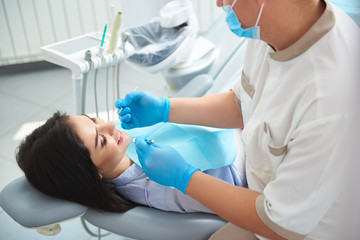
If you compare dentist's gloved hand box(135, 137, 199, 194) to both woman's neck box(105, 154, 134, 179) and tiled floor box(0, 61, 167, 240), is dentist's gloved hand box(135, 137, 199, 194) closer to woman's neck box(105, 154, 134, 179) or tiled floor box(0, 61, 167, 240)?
woman's neck box(105, 154, 134, 179)

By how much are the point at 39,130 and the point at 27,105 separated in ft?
6.05

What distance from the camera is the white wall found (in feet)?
11.0

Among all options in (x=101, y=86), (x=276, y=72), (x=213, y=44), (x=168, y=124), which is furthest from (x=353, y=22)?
(x=101, y=86)

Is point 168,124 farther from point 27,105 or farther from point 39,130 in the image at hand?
point 27,105

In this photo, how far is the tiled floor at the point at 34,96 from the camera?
280 cm

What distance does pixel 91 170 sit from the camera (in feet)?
4.59

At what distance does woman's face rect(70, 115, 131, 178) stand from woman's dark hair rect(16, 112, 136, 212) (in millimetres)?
34

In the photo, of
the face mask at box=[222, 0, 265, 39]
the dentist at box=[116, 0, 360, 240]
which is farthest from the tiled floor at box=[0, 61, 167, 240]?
the face mask at box=[222, 0, 265, 39]

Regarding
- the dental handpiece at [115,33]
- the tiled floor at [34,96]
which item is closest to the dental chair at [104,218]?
the dental handpiece at [115,33]

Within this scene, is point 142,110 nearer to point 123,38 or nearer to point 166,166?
point 123,38

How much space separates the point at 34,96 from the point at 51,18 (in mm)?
666

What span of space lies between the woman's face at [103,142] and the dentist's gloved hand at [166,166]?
0.53 ft

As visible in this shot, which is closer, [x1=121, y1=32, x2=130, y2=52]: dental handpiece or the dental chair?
the dental chair

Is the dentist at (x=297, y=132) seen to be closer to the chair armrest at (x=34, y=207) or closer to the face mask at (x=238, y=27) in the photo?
the face mask at (x=238, y=27)
